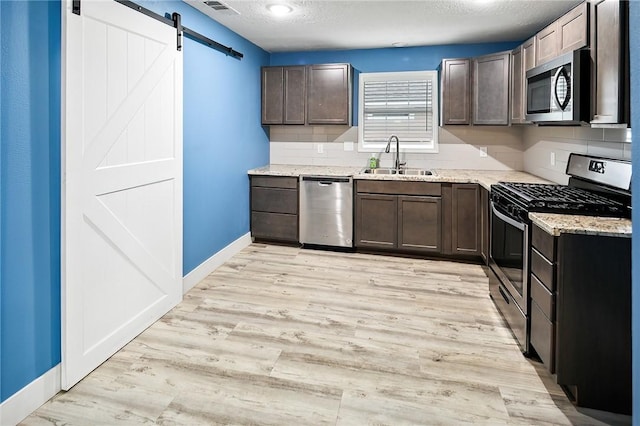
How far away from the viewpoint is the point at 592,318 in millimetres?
2076

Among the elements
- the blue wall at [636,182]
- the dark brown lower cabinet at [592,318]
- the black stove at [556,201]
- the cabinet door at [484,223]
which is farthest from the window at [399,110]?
the blue wall at [636,182]

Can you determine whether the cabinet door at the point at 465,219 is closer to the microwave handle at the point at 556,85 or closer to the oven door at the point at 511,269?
the oven door at the point at 511,269

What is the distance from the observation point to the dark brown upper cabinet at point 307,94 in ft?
16.3

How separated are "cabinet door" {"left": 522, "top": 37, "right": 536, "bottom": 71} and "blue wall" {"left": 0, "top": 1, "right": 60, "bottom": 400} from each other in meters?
3.33

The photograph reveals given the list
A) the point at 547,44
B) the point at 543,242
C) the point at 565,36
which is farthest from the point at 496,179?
the point at 543,242

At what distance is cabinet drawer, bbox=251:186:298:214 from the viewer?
16.1 feet

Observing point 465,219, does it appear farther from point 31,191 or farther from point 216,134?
point 31,191

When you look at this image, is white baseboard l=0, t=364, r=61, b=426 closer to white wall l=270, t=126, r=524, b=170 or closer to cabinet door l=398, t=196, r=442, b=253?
cabinet door l=398, t=196, r=442, b=253

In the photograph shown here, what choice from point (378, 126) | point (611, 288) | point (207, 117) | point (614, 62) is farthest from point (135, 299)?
point (378, 126)

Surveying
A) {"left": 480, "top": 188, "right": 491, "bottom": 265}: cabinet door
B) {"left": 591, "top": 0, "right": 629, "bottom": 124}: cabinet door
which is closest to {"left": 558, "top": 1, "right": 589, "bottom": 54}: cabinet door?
{"left": 591, "top": 0, "right": 629, "bottom": 124}: cabinet door

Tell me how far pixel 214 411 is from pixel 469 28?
3898 mm

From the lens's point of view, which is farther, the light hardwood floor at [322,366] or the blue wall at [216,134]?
the blue wall at [216,134]

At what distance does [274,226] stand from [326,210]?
2.11 feet

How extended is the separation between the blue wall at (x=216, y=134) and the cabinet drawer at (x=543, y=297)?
2.54 m
